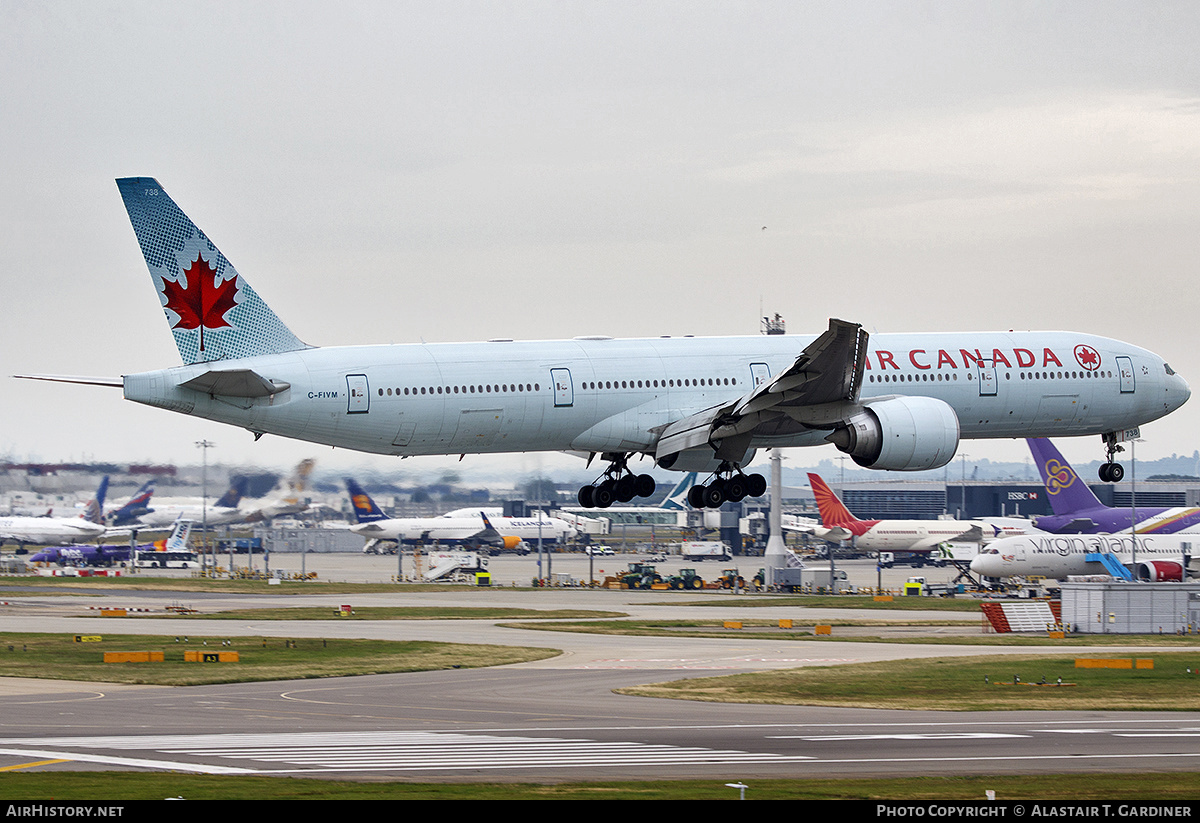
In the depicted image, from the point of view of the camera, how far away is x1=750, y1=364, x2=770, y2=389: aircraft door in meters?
47.9

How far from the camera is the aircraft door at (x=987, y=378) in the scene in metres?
49.4

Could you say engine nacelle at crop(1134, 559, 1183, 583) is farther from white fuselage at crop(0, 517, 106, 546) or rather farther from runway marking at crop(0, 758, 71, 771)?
white fuselage at crop(0, 517, 106, 546)

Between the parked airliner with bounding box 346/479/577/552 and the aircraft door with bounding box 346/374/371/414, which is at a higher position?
the aircraft door with bounding box 346/374/371/414

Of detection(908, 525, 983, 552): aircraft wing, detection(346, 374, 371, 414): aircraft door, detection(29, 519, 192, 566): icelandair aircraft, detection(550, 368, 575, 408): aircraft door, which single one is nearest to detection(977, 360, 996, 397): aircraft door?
detection(550, 368, 575, 408): aircraft door

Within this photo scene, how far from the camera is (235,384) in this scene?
4225cm

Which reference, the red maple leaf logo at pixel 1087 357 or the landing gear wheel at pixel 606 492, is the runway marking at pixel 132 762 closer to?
the landing gear wheel at pixel 606 492

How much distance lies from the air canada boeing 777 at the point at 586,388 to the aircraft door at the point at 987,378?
5 centimetres

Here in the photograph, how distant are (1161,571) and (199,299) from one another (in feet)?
250

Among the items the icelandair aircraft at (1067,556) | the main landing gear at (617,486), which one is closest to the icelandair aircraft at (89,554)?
the icelandair aircraft at (1067,556)

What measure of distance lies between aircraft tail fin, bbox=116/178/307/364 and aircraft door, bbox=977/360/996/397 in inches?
923

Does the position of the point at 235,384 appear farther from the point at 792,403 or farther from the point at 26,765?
the point at 792,403
